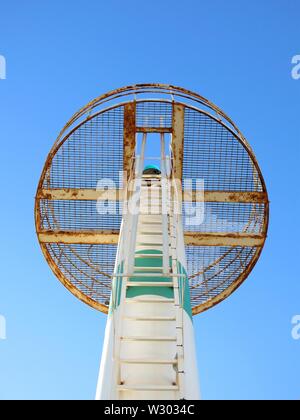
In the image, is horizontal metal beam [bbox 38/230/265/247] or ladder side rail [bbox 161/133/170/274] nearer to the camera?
ladder side rail [bbox 161/133/170/274]

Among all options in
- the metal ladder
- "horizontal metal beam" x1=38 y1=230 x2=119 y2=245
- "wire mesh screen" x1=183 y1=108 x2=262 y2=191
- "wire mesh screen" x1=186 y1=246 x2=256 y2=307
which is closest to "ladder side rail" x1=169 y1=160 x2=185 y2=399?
the metal ladder

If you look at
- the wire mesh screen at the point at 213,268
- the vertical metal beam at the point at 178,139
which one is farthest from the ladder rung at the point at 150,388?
the wire mesh screen at the point at 213,268

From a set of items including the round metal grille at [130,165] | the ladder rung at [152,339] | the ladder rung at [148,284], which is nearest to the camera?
the ladder rung at [152,339]

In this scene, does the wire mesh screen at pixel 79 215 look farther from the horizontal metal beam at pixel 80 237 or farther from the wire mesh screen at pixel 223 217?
the wire mesh screen at pixel 223 217

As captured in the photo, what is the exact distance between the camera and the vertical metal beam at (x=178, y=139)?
14031 mm

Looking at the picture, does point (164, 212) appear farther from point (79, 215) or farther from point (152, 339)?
point (79, 215)

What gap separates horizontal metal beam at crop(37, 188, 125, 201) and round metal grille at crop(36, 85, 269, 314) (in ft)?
0.08

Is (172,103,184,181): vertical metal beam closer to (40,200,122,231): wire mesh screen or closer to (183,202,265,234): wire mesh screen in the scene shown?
(183,202,265,234): wire mesh screen

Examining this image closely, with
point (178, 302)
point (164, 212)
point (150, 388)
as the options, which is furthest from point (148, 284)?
point (150, 388)

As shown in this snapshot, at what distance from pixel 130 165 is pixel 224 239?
308 cm

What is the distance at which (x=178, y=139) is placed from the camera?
46.6ft

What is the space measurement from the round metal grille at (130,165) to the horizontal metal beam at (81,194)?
26mm

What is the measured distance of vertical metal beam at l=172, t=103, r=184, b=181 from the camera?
46.0 ft
